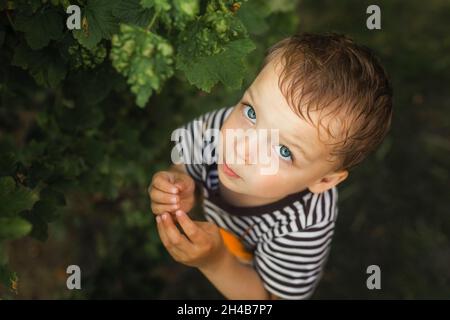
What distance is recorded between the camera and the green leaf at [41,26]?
1.37m

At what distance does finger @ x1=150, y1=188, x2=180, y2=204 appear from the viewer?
1549 mm

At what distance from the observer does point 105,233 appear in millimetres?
2686

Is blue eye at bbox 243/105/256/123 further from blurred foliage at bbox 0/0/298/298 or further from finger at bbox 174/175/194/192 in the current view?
finger at bbox 174/175/194/192

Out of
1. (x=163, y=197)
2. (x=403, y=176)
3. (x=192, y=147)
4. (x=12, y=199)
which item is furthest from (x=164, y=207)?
(x=403, y=176)

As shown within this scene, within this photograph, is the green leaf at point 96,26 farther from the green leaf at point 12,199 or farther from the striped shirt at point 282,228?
the striped shirt at point 282,228

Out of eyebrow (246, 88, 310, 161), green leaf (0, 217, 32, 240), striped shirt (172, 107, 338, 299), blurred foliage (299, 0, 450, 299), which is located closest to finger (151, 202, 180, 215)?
striped shirt (172, 107, 338, 299)

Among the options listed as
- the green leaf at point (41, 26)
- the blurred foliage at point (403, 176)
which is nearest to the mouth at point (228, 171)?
the green leaf at point (41, 26)

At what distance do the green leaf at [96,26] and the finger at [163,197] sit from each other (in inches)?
17.7

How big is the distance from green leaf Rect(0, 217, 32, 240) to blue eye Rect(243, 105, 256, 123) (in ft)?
1.97

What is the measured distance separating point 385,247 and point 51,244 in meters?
1.60

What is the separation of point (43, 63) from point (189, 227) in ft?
1.89

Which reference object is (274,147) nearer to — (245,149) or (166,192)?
(245,149)

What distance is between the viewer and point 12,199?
1.22 m
